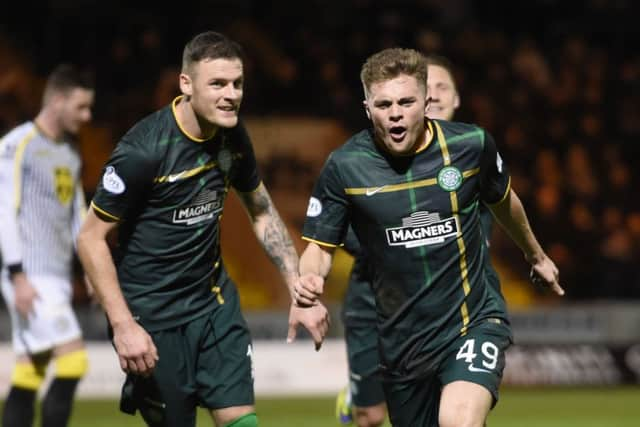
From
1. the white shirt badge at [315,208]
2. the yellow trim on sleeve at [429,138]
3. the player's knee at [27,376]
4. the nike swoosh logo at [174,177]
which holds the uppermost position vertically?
the yellow trim on sleeve at [429,138]

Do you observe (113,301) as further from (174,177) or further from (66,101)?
(66,101)

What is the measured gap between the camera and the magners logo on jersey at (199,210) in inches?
222

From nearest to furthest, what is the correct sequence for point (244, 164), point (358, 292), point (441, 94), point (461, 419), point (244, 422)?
point (461, 419)
point (244, 422)
point (244, 164)
point (441, 94)
point (358, 292)

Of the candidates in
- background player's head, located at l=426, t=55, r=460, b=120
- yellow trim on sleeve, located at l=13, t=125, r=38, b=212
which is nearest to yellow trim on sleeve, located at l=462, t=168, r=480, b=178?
background player's head, located at l=426, t=55, r=460, b=120

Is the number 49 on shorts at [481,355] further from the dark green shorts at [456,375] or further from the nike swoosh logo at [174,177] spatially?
the nike swoosh logo at [174,177]

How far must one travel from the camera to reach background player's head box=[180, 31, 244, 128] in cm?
552

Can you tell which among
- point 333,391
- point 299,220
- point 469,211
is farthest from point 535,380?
point 469,211

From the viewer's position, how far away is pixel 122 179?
5398mm


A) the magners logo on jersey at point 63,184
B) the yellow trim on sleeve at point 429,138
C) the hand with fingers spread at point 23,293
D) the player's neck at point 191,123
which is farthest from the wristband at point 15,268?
the yellow trim on sleeve at point 429,138

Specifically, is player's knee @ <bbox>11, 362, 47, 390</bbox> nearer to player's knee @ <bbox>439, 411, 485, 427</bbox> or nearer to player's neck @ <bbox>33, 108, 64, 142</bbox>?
player's neck @ <bbox>33, 108, 64, 142</bbox>

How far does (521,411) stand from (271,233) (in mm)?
5850

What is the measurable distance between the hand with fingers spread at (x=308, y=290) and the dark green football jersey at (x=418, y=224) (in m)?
0.31

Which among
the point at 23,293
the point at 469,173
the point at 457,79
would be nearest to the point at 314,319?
the point at 469,173

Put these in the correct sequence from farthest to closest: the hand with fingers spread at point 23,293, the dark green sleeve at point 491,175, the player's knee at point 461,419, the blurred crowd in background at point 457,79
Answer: the blurred crowd in background at point 457,79 < the hand with fingers spread at point 23,293 < the dark green sleeve at point 491,175 < the player's knee at point 461,419
